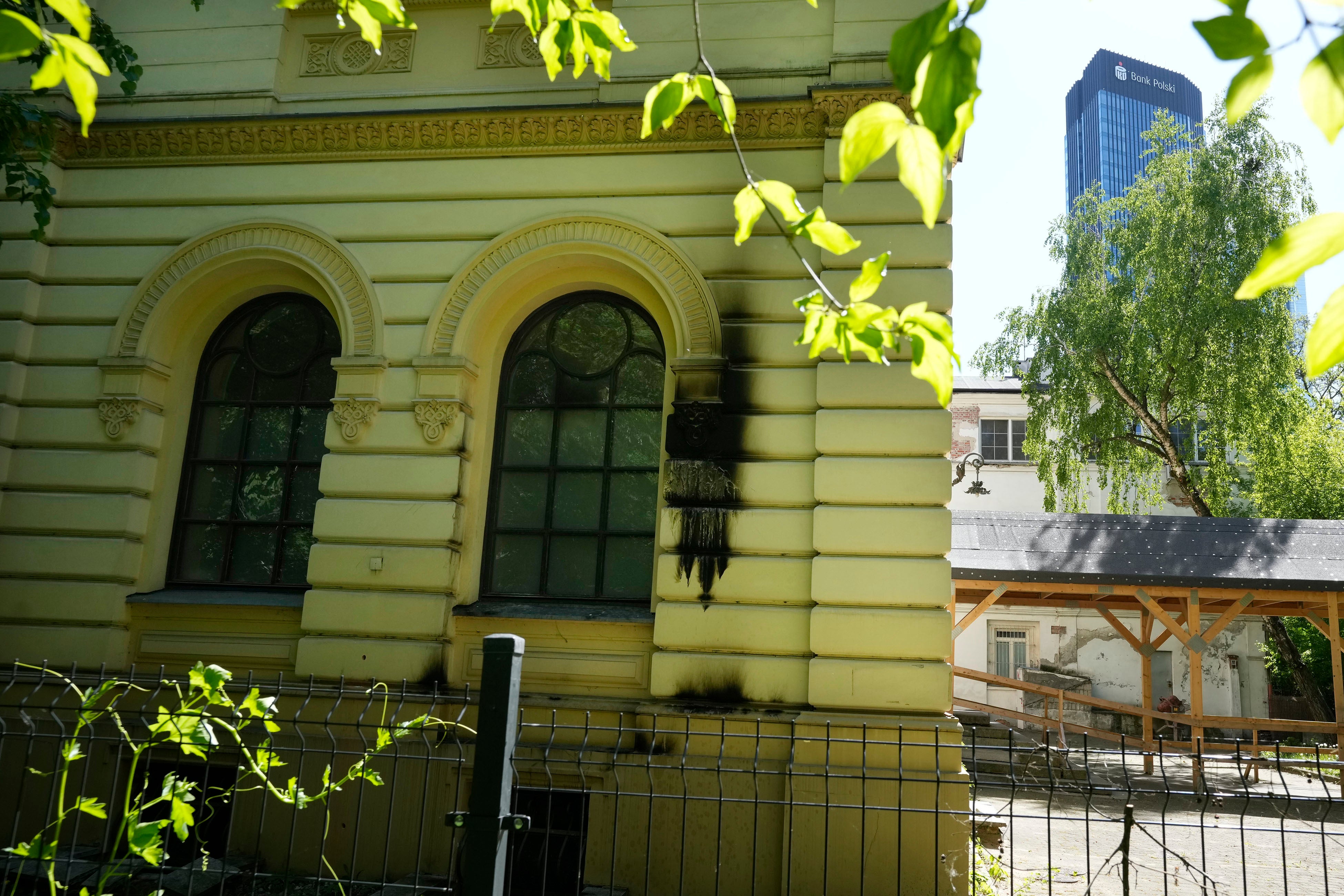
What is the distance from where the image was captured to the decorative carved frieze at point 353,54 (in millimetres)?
8445

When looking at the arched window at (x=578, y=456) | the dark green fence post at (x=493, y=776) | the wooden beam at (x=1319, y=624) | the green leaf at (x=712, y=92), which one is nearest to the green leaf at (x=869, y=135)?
the green leaf at (x=712, y=92)

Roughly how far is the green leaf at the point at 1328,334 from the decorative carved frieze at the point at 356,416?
712 centimetres

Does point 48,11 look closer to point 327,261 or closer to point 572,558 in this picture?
point 327,261

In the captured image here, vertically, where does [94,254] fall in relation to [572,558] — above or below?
above

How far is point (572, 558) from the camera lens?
7699 mm

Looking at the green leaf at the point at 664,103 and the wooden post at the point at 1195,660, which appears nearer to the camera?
the green leaf at the point at 664,103

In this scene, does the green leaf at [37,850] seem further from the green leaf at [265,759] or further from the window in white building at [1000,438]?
the window in white building at [1000,438]

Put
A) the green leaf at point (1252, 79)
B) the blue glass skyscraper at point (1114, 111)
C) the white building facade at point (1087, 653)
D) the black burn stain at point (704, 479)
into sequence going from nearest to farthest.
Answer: the green leaf at point (1252, 79) < the black burn stain at point (704, 479) < the white building facade at point (1087, 653) < the blue glass skyscraper at point (1114, 111)

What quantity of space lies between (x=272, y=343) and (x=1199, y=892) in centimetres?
931

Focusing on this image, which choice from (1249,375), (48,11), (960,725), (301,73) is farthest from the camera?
(1249,375)

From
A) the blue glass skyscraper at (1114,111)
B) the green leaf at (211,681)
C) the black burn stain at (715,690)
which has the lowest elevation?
the black burn stain at (715,690)

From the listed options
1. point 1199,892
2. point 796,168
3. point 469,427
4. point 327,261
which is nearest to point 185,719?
point 469,427

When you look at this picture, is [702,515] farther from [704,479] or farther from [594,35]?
[594,35]

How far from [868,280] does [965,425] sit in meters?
27.5
